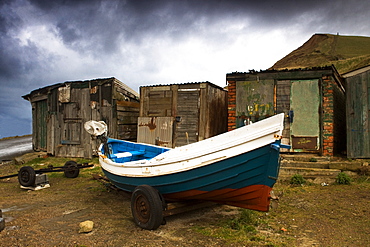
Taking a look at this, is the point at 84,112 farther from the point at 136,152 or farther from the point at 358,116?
the point at 358,116

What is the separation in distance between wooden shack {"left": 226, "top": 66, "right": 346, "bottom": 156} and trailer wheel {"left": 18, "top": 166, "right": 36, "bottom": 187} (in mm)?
6653

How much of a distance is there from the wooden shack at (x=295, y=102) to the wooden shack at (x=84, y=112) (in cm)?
528

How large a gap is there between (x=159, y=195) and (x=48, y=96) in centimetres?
1183

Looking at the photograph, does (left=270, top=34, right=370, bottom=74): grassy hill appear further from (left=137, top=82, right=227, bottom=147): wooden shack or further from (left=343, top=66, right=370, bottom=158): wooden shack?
(left=343, top=66, right=370, bottom=158): wooden shack

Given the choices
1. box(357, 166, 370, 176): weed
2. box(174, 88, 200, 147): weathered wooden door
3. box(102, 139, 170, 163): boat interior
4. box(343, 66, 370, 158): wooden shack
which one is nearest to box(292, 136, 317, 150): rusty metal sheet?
box(343, 66, 370, 158): wooden shack

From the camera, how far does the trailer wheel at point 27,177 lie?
7.21 m

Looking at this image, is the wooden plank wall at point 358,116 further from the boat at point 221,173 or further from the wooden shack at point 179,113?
the boat at point 221,173

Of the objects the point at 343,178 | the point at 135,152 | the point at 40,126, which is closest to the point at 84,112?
the point at 40,126

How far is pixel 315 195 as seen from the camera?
6402mm

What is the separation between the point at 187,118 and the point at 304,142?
15.0ft

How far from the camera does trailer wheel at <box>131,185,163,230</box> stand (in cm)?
407

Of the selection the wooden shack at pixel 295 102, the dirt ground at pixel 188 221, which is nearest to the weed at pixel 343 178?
the dirt ground at pixel 188 221

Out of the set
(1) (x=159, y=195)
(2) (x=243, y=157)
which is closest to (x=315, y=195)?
(2) (x=243, y=157)

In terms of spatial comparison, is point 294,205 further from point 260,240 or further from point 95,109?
point 95,109
